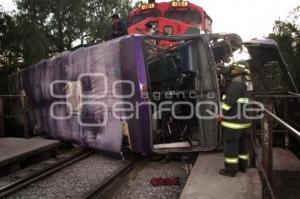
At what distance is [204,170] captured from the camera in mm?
7020

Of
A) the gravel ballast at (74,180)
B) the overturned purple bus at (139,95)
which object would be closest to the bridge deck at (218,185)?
the overturned purple bus at (139,95)

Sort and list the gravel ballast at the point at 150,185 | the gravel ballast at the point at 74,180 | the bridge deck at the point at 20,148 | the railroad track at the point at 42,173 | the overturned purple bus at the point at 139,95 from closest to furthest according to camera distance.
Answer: the gravel ballast at the point at 150,185 < the gravel ballast at the point at 74,180 < the railroad track at the point at 42,173 < the overturned purple bus at the point at 139,95 < the bridge deck at the point at 20,148

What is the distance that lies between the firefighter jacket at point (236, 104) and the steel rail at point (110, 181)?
2.14 metres

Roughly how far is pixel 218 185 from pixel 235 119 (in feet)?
3.50

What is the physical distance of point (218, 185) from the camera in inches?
240

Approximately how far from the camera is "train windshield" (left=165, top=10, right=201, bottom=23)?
1267 cm

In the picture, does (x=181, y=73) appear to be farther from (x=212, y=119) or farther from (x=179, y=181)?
(x=179, y=181)

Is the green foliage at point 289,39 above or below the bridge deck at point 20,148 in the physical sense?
above

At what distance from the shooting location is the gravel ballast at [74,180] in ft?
23.1

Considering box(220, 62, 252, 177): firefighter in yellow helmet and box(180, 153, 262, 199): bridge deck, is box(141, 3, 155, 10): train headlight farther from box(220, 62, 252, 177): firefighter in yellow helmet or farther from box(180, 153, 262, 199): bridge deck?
box(180, 153, 262, 199): bridge deck

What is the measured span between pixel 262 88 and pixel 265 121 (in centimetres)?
677

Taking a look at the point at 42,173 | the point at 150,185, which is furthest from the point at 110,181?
the point at 42,173

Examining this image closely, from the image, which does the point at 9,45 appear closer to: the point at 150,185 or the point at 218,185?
the point at 150,185

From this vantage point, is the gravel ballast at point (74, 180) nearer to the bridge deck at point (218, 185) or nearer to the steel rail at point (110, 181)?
the steel rail at point (110, 181)
